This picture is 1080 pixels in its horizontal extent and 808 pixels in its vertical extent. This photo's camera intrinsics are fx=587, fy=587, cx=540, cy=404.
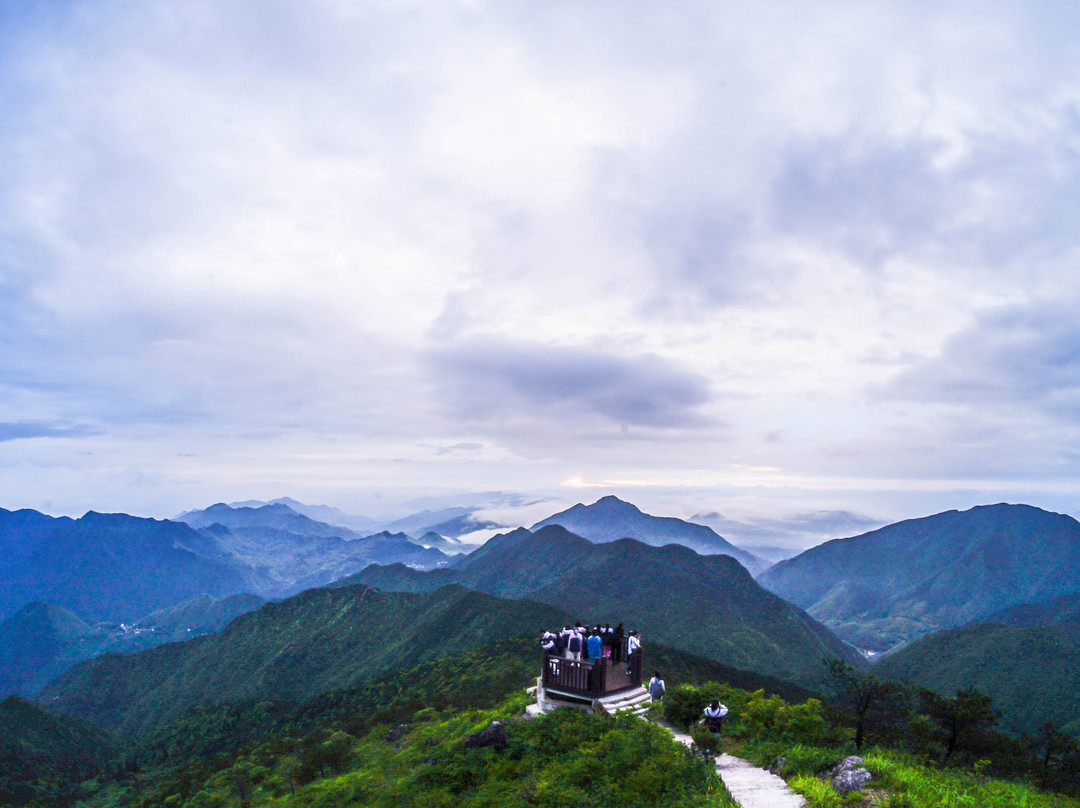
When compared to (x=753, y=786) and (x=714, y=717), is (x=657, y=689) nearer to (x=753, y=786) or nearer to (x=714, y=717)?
(x=714, y=717)

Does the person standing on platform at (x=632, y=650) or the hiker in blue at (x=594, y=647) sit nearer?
the hiker in blue at (x=594, y=647)

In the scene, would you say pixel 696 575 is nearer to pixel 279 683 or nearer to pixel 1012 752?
pixel 279 683

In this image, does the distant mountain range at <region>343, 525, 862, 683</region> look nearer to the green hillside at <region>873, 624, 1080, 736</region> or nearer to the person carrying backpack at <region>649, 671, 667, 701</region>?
the green hillside at <region>873, 624, 1080, 736</region>

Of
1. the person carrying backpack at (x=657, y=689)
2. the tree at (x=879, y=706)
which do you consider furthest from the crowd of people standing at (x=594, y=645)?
the tree at (x=879, y=706)

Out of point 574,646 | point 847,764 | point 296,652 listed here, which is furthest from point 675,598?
point 847,764

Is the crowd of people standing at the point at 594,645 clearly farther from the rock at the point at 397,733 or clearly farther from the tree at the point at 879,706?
the rock at the point at 397,733

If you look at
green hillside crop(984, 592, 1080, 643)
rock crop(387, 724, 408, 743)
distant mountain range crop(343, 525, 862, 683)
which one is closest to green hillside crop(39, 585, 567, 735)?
distant mountain range crop(343, 525, 862, 683)
